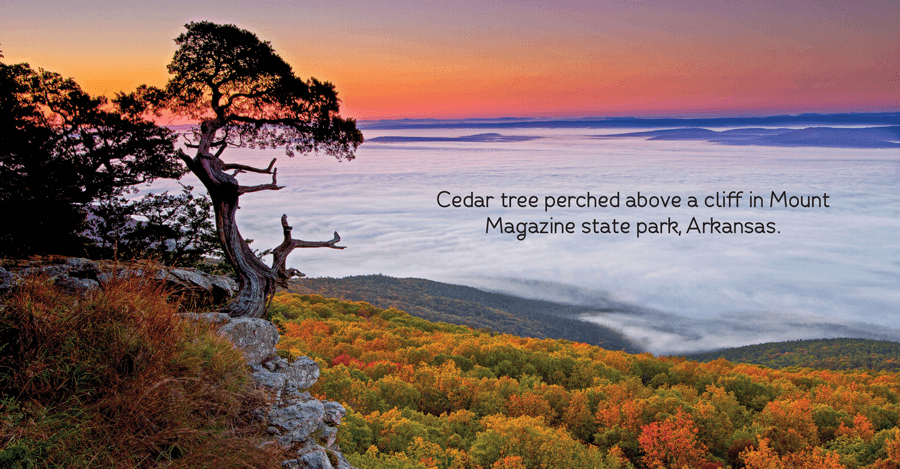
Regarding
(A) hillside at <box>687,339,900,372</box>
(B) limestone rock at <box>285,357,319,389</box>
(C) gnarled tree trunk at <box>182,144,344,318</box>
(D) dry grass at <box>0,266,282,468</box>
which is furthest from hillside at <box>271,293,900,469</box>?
(A) hillside at <box>687,339,900,372</box>

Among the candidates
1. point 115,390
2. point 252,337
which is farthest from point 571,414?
point 115,390

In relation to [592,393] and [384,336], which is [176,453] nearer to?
[592,393]

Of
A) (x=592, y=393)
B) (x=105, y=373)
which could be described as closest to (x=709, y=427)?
(x=592, y=393)

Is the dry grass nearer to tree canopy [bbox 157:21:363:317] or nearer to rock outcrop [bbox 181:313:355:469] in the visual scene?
rock outcrop [bbox 181:313:355:469]

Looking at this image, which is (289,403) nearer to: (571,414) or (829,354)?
(571,414)

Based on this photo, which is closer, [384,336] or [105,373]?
[105,373]

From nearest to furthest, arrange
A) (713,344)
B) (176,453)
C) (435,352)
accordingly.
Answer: (176,453) < (435,352) < (713,344)

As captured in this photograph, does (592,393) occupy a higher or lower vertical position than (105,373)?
lower
